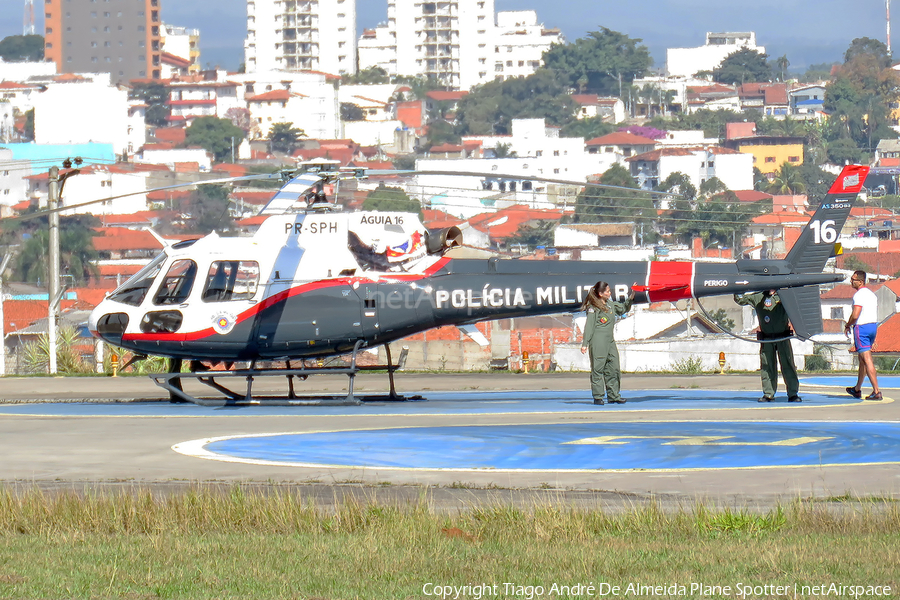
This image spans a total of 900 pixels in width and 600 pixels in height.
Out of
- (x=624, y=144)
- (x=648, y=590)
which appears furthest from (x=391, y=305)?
(x=624, y=144)

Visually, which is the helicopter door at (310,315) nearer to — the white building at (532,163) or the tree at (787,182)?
the white building at (532,163)

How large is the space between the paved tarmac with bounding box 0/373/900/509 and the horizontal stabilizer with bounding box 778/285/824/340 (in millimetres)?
1132

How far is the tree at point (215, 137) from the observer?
627 feet

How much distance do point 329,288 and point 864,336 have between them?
799 cm

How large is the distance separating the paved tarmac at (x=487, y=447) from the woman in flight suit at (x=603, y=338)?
38 cm

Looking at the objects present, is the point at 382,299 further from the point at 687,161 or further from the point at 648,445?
the point at 687,161

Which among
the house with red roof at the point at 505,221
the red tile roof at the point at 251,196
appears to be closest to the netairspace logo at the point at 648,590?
the house with red roof at the point at 505,221

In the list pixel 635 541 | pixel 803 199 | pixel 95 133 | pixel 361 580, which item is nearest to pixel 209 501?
pixel 361 580

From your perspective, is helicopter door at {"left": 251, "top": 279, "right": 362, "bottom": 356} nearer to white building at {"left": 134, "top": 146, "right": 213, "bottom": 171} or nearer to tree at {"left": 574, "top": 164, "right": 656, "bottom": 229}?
tree at {"left": 574, "top": 164, "right": 656, "bottom": 229}

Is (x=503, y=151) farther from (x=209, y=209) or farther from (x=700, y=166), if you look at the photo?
(x=209, y=209)

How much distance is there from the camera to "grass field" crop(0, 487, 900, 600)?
744cm

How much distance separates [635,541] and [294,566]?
2408 mm

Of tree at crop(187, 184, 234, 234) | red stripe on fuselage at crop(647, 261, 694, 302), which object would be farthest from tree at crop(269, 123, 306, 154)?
red stripe on fuselage at crop(647, 261, 694, 302)

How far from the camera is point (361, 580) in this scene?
7691 millimetres
